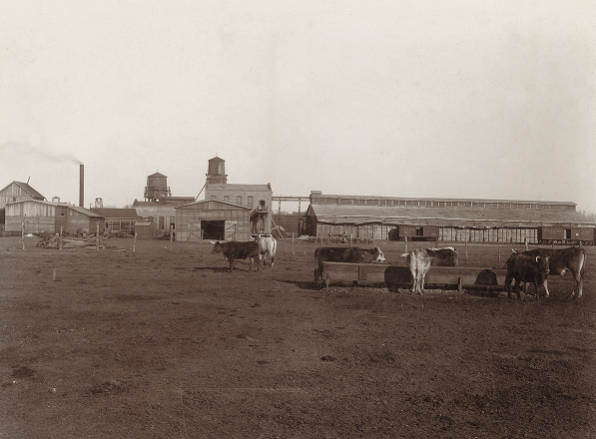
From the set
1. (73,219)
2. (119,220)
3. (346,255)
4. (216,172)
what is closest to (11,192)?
(73,219)

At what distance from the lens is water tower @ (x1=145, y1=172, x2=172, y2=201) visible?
75.1 metres

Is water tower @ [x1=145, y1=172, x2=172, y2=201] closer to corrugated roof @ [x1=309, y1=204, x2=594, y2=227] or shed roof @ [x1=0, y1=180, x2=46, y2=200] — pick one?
shed roof @ [x1=0, y1=180, x2=46, y2=200]

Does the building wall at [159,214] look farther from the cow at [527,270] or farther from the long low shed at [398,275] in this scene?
the cow at [527,270]

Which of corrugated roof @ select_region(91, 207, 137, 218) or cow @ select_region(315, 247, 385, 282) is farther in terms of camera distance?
corrugated roof @ select_region(91, 207, 137, 218)

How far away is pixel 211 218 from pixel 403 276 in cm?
2887

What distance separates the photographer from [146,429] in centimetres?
488

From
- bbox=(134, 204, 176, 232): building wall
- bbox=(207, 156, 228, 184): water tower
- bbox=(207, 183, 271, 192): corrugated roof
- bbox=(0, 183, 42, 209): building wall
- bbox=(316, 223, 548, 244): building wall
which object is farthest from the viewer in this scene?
bbox=(207, 156, 228, 184): water tower

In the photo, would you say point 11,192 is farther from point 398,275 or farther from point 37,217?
point 398,275

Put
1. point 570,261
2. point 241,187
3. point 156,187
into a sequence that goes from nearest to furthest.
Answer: point 570,261
point 241,187
point 156,187

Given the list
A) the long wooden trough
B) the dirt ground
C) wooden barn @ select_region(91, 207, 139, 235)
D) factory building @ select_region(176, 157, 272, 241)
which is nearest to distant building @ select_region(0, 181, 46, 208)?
wooden barn @ select_region(91, 207, 139, 235)

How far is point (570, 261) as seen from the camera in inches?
521

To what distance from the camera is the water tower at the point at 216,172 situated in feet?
225

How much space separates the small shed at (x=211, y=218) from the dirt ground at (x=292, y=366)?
2758 centimetres

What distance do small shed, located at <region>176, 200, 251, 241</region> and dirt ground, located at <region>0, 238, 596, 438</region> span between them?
2758 cm
